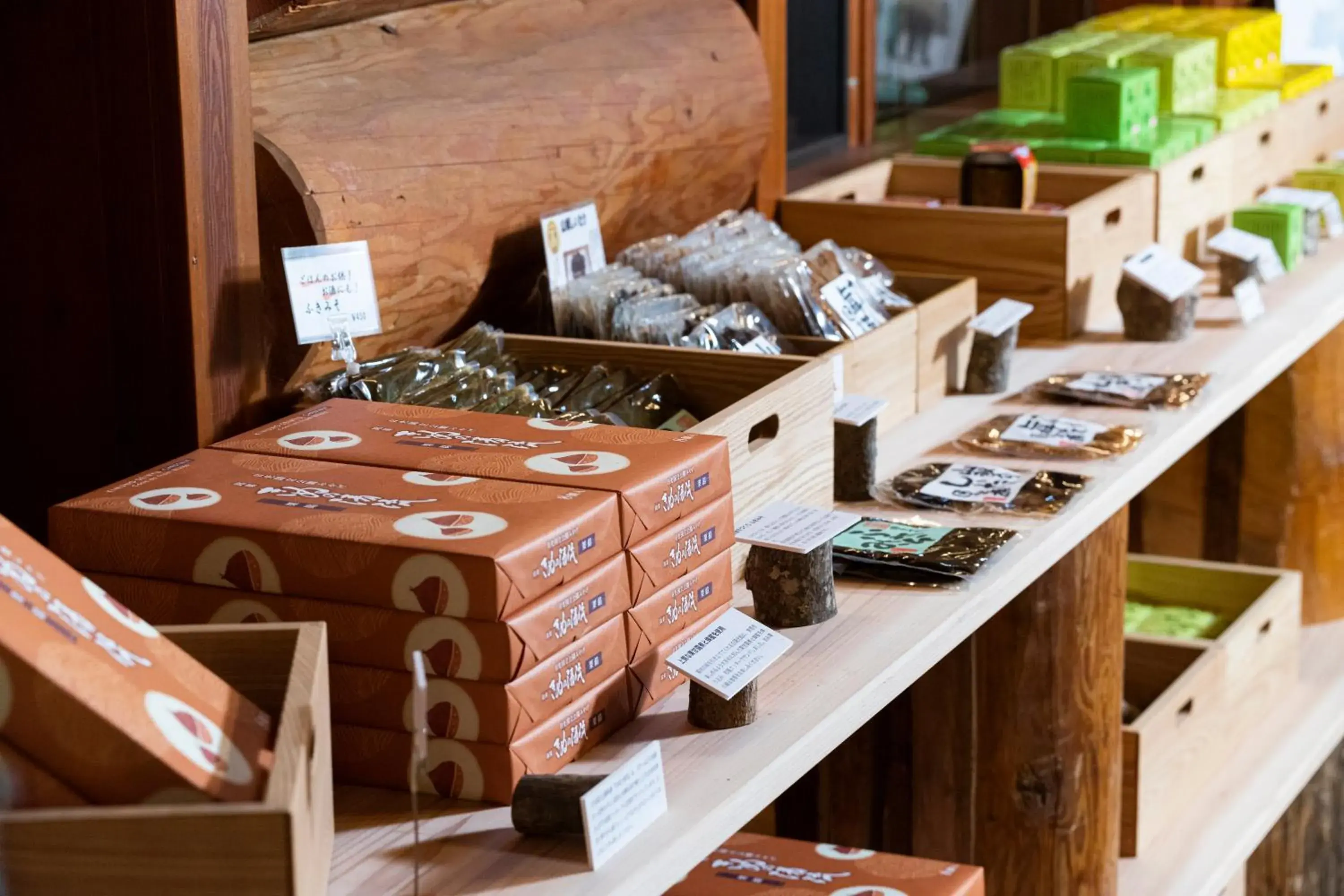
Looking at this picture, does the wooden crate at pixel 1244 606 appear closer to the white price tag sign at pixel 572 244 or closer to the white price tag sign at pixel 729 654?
the white price tag sign at pixel 572 244

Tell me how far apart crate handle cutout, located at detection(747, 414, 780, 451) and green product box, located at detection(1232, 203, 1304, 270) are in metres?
1.50

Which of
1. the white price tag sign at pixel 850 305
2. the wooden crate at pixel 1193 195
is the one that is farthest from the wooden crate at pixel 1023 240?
the white price tag sign at pixel 850 305

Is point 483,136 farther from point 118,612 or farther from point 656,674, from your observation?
point 118,612

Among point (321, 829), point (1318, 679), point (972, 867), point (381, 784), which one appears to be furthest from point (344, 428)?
point (1318, 679)

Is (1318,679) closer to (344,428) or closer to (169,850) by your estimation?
(344,428)

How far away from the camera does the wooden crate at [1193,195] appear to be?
105 inches

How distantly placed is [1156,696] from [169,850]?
208 cm

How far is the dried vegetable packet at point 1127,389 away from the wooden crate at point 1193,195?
0.58 m

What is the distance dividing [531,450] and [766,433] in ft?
1.18

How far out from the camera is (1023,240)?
2355 millimetres

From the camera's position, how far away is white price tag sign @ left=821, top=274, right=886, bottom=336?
79.2 inches

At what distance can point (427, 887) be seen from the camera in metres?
1.07

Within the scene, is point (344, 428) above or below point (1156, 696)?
above

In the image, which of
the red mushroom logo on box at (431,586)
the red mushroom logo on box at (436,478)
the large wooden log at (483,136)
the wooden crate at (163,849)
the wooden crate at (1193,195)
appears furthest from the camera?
the wooden crate at (1193,195)
